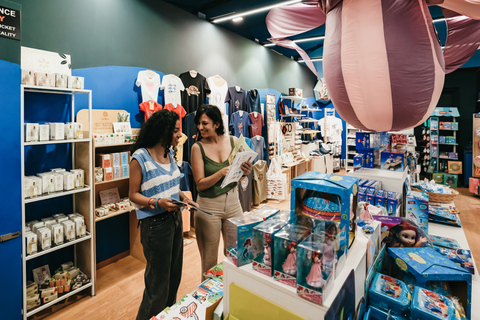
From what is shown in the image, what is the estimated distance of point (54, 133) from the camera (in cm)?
226

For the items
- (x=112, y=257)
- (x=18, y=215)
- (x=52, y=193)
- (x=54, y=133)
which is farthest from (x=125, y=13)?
(x=112, y=257)

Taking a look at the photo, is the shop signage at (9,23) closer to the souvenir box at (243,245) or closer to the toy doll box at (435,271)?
the souvenir box at (243,245)

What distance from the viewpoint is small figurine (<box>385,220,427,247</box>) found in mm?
1571

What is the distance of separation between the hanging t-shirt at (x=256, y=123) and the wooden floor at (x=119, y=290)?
7.69ft

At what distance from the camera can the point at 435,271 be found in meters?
1.27

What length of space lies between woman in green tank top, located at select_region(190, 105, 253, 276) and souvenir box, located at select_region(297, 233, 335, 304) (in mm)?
933

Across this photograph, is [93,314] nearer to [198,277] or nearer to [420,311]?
[198,277]

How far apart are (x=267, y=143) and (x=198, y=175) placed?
399cm

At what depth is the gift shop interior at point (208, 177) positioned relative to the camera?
3.41ft

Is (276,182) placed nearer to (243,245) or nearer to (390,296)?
(390,296)

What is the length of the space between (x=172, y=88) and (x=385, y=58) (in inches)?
119

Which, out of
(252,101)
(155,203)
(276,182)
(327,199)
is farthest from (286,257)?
(252,101)

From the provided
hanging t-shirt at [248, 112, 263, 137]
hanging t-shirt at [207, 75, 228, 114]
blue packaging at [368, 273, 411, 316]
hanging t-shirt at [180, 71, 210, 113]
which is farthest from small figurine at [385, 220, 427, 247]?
hanging t-shirt at [248, 112, 263, 137]

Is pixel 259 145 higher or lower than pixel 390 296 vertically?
higher
